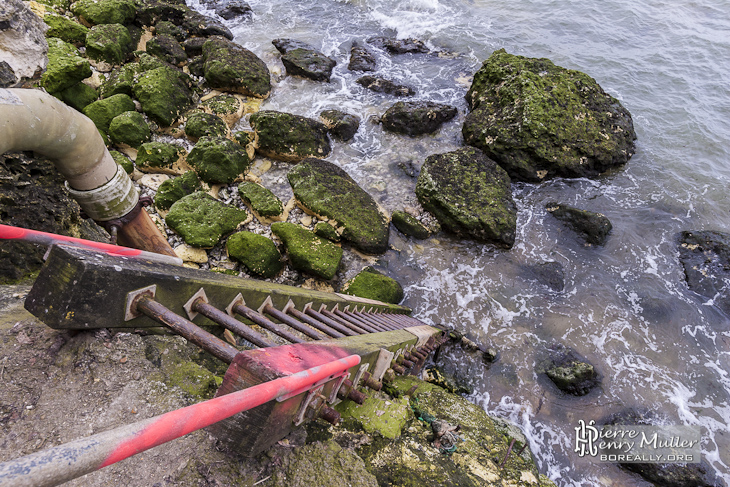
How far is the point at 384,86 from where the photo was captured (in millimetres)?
12906

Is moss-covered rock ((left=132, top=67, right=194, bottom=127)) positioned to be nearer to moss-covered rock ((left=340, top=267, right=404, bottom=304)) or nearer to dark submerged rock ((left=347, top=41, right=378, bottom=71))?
moss-covered rock ((left=340, top=267, right=404, bottom=304))

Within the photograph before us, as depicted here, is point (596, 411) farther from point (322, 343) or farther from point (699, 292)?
point (322, 343)

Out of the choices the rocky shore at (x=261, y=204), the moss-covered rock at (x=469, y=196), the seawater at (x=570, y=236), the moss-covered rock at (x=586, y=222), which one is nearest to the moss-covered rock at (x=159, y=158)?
the rocky shore at (x=261, y=204)

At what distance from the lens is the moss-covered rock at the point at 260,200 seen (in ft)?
25.9

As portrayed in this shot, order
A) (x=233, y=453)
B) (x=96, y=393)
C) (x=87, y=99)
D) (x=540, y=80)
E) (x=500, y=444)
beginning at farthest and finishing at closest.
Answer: (x=540, y=80) → (x=87, y=99) → (x=500, y=444) → (x=96, y=393) → (x=233, y=453)

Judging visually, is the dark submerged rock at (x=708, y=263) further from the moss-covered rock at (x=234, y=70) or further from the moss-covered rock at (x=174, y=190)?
the moss-covered rock at (x=234, y=70)

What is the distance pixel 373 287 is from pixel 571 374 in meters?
4.28

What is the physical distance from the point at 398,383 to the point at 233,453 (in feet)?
7.81

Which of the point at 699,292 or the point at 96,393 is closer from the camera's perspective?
the point at 96,393

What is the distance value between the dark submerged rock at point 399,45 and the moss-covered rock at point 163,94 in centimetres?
939

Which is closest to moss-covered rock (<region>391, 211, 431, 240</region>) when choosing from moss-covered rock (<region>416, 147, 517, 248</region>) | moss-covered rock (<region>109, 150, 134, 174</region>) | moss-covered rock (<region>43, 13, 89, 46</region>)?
moss-covered rock (<region>416, 147, 517, 248</region>)

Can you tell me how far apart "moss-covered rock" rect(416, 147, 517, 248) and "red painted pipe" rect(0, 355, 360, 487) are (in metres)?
7.99

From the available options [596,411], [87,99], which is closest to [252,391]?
[596,411]

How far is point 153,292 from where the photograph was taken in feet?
6.02
